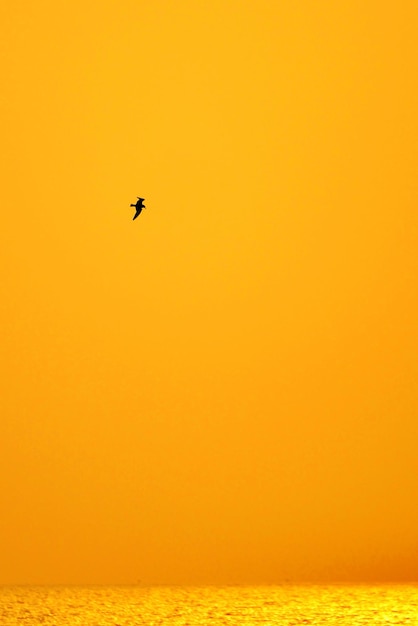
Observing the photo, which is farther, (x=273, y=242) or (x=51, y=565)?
(x=273, y=242)

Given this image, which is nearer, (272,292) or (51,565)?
(51,565)

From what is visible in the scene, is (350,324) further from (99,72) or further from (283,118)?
(99,72)

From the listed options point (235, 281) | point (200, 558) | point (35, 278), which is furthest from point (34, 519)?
point (235, 281)

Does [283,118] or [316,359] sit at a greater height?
[283,118]

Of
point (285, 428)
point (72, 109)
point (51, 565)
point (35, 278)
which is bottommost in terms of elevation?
point (51, 565)

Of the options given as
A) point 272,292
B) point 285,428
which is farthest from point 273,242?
point 285,428

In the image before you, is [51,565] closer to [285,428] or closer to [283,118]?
[285,428]
